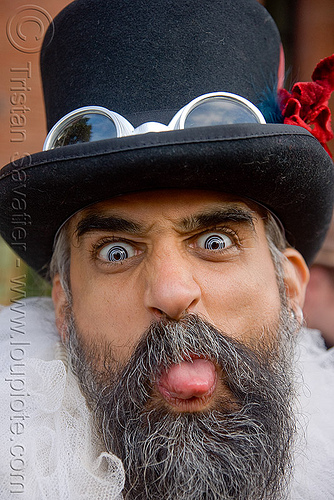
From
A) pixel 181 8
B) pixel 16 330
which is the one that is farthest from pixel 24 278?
pixel 181 8

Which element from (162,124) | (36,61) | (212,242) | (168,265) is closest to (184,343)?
(168,265)

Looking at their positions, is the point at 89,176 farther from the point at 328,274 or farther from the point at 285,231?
the point at 328,274

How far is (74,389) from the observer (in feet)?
4.80

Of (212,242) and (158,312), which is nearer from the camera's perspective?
(158,312)

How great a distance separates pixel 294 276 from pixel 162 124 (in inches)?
29.9

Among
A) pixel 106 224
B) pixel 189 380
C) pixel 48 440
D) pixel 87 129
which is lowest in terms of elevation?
pixel 48 440

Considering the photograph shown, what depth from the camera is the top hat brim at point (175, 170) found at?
1204 mm

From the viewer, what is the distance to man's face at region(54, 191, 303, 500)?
1.23 metres

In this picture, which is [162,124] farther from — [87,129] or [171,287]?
[171,287]

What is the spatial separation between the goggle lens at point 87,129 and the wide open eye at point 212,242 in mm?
394

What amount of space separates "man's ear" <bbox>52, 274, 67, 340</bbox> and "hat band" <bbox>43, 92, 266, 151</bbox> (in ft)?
1.81

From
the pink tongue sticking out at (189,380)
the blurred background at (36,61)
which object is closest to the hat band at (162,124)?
the pink tongue sticking out at (189,380)

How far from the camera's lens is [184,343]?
1.22 meters

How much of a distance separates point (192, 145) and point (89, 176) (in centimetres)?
29
